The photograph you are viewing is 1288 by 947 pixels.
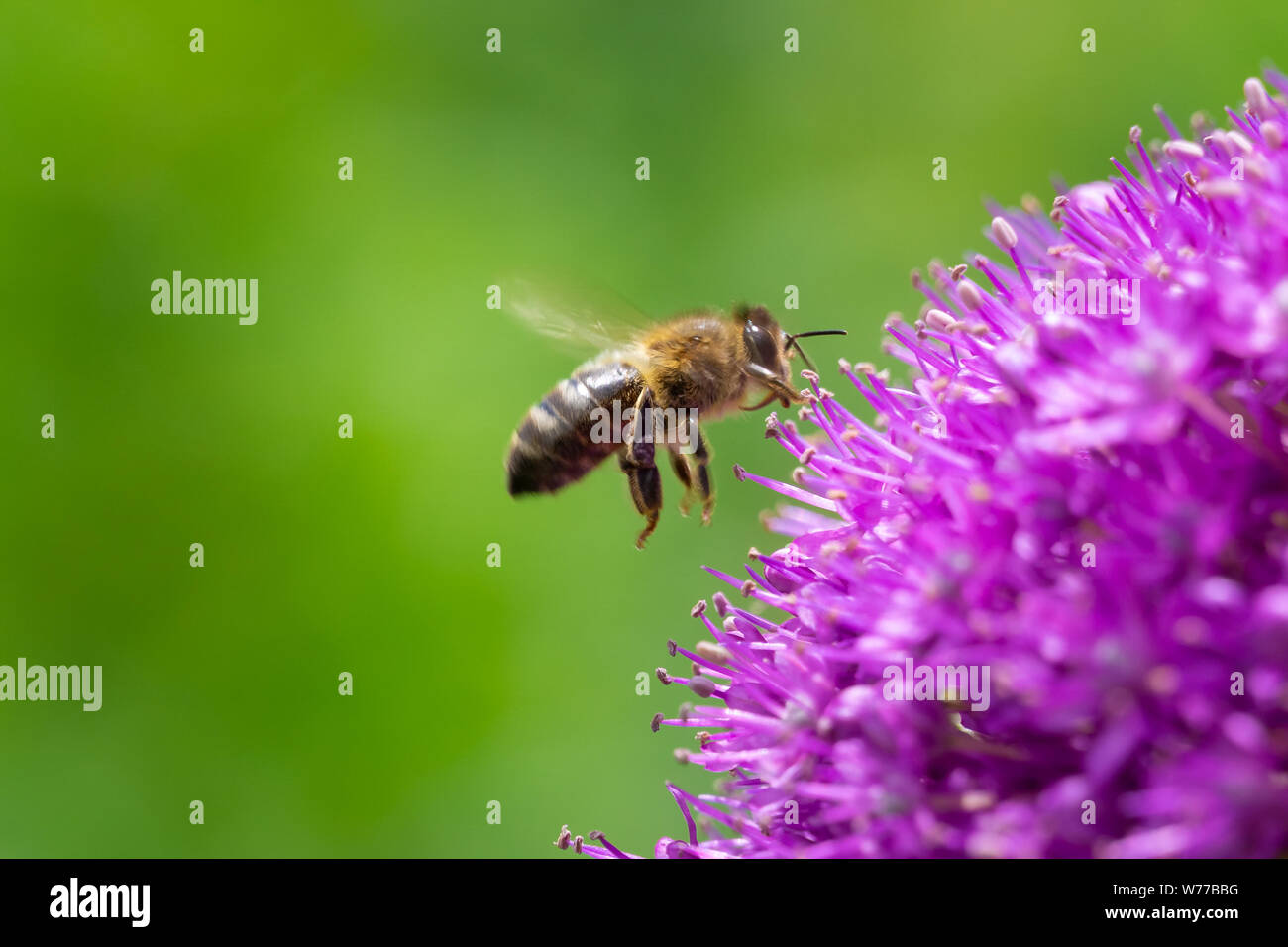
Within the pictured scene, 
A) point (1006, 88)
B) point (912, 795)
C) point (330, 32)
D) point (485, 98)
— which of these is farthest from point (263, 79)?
point (912, 795)

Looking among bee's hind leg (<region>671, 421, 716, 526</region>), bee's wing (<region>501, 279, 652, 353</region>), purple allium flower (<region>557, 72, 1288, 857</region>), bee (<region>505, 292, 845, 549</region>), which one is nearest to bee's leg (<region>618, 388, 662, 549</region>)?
bee (<region>505, 292, 845, 549</region>)

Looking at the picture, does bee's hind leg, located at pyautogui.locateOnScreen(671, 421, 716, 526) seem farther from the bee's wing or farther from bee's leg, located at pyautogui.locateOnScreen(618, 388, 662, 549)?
the bee's wing

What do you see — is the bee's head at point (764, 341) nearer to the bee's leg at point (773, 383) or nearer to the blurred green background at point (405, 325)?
the bee's leg at point (773, 383)

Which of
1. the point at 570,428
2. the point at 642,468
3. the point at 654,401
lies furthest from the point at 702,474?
the point at 570,428

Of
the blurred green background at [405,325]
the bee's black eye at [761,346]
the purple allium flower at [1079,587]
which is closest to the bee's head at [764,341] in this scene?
the bee's black eye at [761,346]

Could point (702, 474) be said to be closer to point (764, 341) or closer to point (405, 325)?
point (764, 341)
